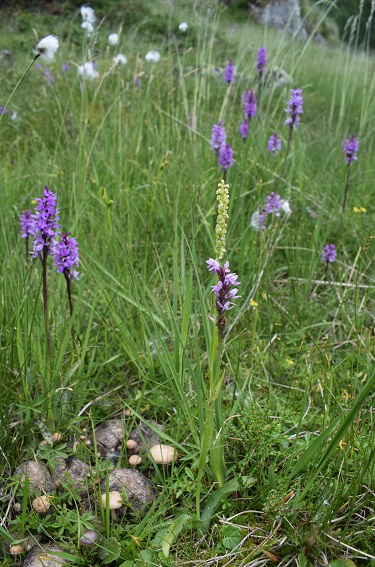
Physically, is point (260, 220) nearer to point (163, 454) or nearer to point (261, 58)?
point (163, 454)

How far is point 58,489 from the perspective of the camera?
1.42m

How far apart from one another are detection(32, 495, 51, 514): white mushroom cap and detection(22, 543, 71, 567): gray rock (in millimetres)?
91

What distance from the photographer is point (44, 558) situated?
1.18 m

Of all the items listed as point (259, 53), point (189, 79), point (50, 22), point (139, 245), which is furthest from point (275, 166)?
point (50, 22)

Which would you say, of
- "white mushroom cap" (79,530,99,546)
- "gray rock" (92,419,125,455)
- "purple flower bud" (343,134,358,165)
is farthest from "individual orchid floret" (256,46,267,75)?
"white mushroom cap" (79,530,99,546)

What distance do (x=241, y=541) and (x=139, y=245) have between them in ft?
5.26

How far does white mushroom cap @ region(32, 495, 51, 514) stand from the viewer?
4.25ft

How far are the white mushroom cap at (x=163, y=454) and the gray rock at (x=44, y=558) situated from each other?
13.5 inches

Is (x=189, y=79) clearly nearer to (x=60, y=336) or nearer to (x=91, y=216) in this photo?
(x=91, y=216)

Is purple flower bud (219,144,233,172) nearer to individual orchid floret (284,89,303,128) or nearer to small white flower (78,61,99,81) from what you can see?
individual orchid floret (284,89,303,128)

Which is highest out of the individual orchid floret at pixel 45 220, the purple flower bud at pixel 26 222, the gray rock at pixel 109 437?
the individual orchid floret at pixel 45 220

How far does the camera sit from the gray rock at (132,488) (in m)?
1.36

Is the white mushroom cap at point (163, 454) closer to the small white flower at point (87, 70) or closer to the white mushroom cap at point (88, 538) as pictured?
the white mushroom cap at point (88, 538)

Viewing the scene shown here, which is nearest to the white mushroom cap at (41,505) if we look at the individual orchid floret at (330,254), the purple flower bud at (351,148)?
the individual orchid floret at (330,254)
